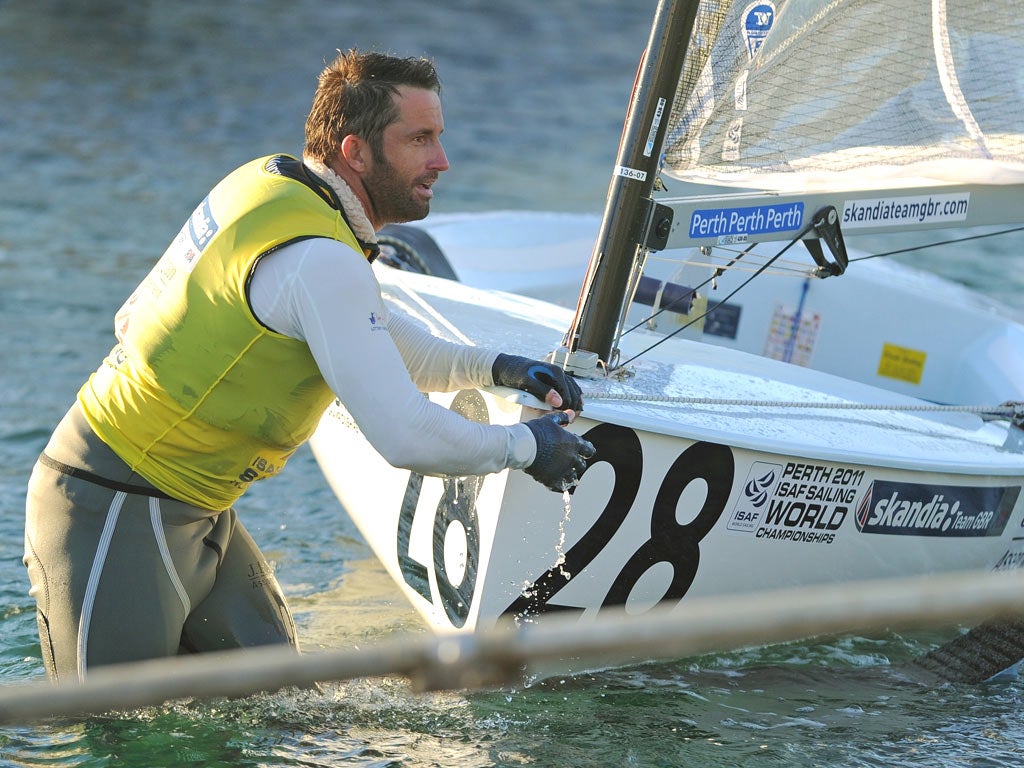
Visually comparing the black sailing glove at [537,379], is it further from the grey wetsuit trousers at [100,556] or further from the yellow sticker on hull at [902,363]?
the yellow sticker on hull at [902,363]

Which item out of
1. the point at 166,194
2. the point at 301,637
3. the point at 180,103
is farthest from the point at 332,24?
the point at 301,637

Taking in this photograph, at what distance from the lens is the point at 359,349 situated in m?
2.14

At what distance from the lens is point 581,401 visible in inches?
102

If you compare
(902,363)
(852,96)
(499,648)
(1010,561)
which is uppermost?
(852,96)

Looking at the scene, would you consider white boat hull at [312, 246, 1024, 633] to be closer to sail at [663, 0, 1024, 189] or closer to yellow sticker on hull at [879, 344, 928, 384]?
sail at [663, 0, 1024, 189]

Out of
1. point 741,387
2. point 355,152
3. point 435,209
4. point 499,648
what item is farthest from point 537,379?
point 435,209

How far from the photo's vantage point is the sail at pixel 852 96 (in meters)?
2.94

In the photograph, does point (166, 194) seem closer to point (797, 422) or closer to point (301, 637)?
point (301, 637)

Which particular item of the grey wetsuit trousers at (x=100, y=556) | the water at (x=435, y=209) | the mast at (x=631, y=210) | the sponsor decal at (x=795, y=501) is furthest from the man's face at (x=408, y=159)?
the water at (x=435, y=209)

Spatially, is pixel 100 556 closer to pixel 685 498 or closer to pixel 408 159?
pixel 408 159

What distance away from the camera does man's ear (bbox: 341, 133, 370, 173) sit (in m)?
2.32

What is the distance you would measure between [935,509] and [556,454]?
1.16 metres

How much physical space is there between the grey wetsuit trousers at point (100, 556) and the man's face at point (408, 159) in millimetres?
674

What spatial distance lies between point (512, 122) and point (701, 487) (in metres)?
8.92
